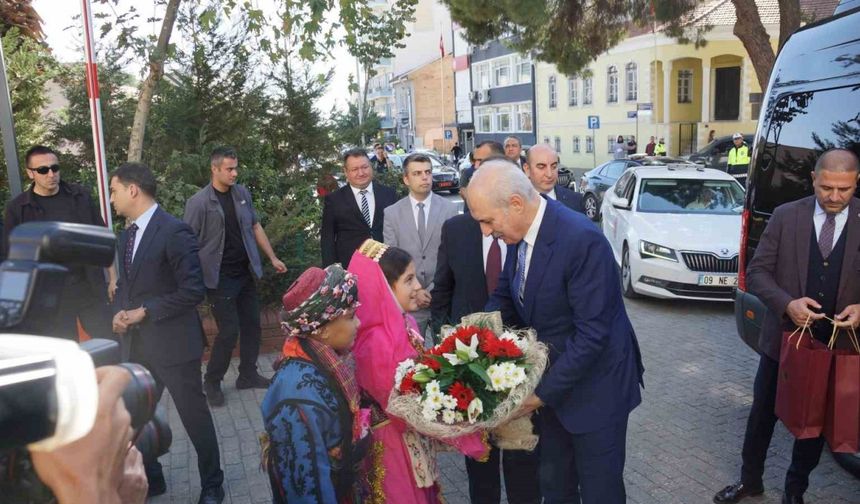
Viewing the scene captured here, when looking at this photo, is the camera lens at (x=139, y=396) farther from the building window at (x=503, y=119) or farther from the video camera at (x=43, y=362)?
the building window at (x=503, y=119)

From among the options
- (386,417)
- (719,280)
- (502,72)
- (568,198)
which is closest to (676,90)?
(502,72)

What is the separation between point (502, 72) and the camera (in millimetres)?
53969

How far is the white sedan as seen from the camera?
8.53m

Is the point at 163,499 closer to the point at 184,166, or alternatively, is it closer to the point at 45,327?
the point at 45,327

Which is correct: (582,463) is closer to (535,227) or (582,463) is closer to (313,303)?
(535,227)

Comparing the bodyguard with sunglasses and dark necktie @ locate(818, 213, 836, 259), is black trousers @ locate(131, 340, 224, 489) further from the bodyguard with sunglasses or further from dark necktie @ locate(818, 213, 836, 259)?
dark necktie @ locate(818, 213, 836, 259)

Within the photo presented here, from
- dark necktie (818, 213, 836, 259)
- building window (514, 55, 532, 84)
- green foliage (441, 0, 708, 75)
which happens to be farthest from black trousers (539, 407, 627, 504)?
building window (514, 55, 532, 84)

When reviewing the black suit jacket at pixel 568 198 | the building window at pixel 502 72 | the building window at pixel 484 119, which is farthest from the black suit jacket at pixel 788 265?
the building window at pixel 484 119

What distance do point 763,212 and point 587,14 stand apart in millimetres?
13588

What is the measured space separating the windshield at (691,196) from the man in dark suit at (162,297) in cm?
736

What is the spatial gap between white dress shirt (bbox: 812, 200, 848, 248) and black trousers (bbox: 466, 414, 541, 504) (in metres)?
1.97

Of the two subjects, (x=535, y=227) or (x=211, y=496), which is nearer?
(x=535, y=227)

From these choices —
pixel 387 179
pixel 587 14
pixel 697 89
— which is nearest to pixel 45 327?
pixel 387 179

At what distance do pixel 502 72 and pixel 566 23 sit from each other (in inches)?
1484
